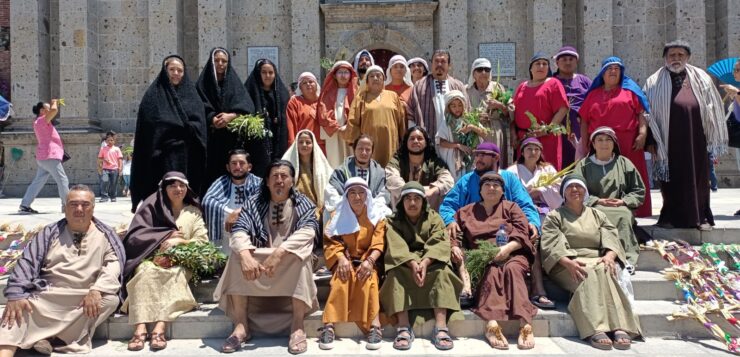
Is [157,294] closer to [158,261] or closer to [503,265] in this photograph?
[158,261]

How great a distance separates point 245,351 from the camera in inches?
172

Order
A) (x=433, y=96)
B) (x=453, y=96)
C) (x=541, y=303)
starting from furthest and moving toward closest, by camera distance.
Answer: (x=433, y=96)
(x=453, y=96)
(x=541, y=303)

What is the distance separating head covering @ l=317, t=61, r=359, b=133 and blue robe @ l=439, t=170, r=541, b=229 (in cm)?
191

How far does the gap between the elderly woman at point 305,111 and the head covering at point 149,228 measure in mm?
1773

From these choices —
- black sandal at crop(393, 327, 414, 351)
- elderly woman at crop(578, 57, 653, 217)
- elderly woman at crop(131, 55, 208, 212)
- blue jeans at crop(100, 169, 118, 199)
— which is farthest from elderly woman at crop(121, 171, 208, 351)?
blue jeans at crop(100, 169, 118, 199)

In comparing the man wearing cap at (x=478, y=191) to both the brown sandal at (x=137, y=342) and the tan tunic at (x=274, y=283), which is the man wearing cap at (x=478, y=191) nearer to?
the tan tunic at (x=274, y=283)

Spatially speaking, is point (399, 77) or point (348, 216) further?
point (399, 77)

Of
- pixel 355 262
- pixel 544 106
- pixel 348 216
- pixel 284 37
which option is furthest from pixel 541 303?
pixel 284 37

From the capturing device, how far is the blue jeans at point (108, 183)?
12.4m

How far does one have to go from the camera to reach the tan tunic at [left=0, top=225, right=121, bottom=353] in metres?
4.26

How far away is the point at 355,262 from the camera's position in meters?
4.81

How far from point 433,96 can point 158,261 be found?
11.8 feet

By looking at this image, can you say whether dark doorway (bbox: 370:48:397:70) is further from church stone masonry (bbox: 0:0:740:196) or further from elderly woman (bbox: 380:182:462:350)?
elderly woman (bbox: 380:182:462:350)

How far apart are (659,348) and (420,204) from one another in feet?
7.29
